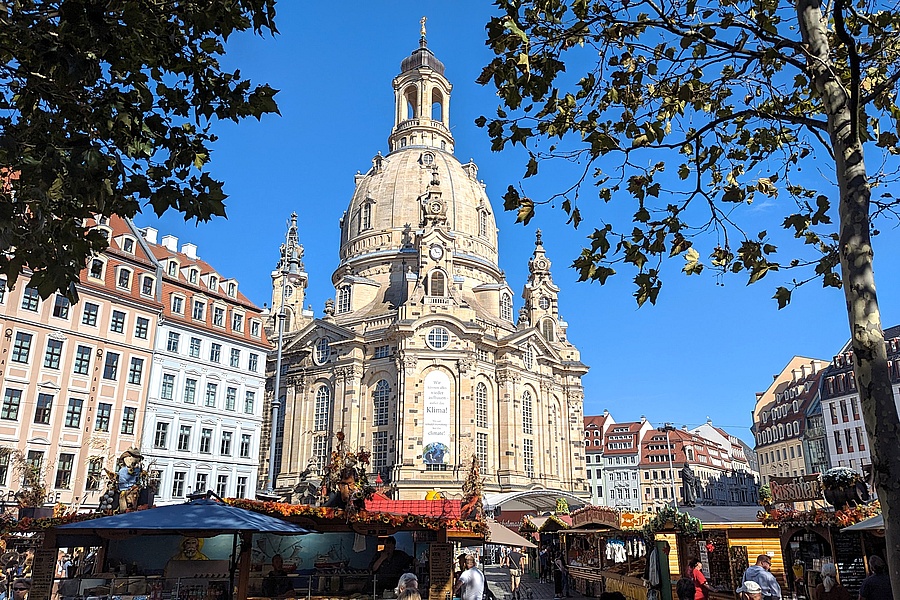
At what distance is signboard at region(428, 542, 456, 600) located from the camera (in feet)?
54.4

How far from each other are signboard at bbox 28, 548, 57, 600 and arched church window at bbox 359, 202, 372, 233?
202 ft

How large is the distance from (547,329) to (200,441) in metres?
44.0

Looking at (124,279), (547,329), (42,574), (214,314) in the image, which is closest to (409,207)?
(547,329)

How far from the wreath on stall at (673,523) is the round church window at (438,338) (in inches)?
1582

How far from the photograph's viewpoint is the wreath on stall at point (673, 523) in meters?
19.8

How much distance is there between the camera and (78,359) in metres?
37.6

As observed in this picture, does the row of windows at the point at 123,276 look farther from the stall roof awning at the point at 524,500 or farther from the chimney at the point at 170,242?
the stall roof awning at the point at 524,500

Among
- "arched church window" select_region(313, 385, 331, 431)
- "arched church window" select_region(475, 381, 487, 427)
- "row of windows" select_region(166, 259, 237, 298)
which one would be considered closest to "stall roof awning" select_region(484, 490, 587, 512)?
"arched church window" select_region(475, 381, 487, 427)

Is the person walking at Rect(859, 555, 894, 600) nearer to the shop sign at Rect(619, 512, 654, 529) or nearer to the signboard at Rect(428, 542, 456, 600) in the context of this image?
the signboard at Rect(428, 542, 456, 600)

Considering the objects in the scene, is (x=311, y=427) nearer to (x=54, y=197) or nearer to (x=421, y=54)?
(x=421, y=54)

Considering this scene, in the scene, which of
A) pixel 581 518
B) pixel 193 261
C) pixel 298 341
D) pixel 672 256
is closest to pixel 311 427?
pixel 298 341

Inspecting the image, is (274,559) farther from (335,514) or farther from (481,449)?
(481,449)

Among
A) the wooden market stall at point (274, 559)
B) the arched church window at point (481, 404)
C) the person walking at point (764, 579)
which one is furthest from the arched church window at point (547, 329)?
the person walking at point (764, 579)

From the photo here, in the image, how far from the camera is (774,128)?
34.4 feet
